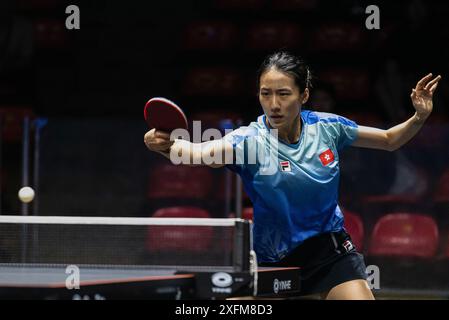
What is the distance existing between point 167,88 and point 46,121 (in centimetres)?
334

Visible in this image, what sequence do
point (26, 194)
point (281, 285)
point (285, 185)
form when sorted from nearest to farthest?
point (281, 285)
point (285, 185)
point (26, 194)

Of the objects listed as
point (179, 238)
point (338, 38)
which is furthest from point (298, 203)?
point (338, 38)

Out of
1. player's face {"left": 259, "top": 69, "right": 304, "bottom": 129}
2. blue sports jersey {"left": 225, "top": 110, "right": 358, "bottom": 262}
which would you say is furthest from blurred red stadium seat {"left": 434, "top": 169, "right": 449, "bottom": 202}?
player's face {"left": 259, "top": 69, "right": 304, "bottom": 129}

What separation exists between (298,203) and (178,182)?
3.38m

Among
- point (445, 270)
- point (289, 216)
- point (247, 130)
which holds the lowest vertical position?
point (445, 270)

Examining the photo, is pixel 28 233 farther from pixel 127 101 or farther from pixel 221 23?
pixel 221 23

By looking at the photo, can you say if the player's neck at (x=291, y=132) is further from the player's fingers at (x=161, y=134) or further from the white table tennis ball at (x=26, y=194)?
the white table tennis ball at (x=26, y=194)

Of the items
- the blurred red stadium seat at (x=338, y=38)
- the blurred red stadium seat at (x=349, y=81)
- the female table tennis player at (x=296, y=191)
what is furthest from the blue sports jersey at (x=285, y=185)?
the blurred red stadium seat at (x=338, y=38)

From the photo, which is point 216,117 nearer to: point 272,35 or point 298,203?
point 272,35

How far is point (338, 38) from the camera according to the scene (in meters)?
10.8

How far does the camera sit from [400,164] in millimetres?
7473

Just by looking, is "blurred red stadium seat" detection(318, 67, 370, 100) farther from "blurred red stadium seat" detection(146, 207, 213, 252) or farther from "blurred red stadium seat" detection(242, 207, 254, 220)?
"blurred red stadium seat" detection(146, 207, 213, 252)

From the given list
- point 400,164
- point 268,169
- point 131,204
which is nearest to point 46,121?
point 131,204

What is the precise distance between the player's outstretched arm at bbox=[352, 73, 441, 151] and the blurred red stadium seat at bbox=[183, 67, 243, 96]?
5.74 meters
